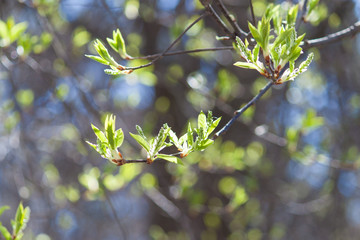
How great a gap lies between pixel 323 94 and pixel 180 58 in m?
1.22

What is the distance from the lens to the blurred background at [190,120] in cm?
208

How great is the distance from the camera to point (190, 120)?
7.95 feet

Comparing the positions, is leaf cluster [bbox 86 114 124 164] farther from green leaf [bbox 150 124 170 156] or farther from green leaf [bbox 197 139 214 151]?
green leaf [bbox 197 139 214 151]

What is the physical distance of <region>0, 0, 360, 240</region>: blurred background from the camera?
2.08 meters

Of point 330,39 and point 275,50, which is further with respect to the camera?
point 330,39

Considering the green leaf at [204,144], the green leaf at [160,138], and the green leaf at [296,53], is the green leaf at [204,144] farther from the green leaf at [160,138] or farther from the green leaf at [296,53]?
the green leaf at [296,53]

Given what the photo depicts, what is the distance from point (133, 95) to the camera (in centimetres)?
267

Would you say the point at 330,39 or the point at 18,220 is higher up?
the point at 330,39

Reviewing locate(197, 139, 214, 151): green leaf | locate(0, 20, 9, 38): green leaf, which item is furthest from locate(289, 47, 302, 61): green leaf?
locate(0, 20, 9, 38): green leaf

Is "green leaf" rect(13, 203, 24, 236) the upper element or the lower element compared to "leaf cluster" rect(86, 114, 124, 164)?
lower

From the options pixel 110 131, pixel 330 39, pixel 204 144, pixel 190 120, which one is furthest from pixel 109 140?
pixel 190 120

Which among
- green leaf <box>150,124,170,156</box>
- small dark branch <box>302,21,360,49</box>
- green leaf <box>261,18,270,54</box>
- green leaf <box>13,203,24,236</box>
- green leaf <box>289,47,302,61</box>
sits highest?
green leaf <box>261,18,270,54</box>

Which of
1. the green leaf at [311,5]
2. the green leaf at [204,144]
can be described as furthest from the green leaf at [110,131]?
the green leaf at [311,5]

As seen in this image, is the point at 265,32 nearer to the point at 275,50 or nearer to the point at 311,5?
the point at 275,50
